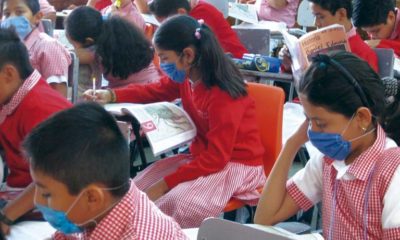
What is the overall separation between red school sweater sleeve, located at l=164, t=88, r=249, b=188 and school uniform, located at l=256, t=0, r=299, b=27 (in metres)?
2.99

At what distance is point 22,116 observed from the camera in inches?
71.0

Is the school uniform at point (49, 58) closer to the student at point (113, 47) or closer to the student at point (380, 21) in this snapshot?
the student at point (113, 47)

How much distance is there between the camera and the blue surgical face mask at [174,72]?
2.28 meters

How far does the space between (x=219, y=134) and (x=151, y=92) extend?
0.65 m

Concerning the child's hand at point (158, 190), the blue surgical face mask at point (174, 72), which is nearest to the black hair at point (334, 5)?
the blue surgical face mask at point (174, 72)

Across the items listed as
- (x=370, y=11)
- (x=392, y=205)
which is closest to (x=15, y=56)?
(x=392, y=205)

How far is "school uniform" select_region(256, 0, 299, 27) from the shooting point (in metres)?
4.95

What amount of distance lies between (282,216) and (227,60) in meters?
0.70

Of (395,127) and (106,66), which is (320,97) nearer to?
(395,127)

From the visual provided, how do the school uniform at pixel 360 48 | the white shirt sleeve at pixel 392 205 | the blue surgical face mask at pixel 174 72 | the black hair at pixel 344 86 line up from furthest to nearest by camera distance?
the school uniform at pixel 360 48
the blue surgical face mask at pixel 174 72
the black hair at pixel 344 86
the white shirt sleeve at pixel 392 205

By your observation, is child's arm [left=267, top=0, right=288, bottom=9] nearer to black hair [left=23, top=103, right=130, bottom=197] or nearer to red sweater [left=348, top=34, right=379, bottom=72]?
red sweater [left=348, top=34, right=379, bottom=72]

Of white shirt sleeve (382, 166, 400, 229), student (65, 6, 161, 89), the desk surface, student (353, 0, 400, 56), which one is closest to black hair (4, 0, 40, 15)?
student (65, 6, 161, 89)

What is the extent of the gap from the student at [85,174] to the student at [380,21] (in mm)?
2304

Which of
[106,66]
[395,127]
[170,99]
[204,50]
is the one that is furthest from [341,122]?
[106,66]
